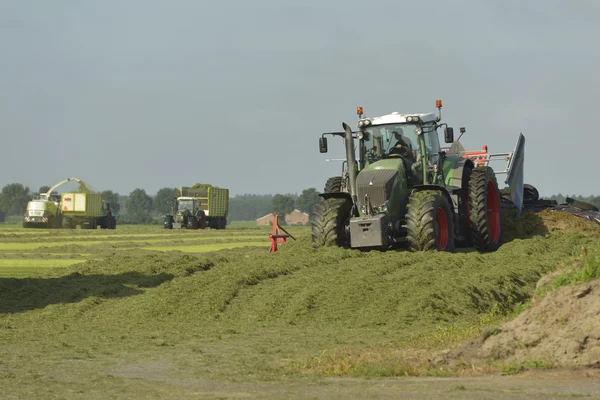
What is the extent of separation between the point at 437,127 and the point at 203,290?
8.37 metres

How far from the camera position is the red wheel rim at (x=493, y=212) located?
22.8 m

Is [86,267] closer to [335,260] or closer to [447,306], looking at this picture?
[335,260]

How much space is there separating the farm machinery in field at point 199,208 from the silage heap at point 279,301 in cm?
4424

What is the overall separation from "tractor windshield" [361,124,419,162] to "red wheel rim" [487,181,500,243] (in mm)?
2895

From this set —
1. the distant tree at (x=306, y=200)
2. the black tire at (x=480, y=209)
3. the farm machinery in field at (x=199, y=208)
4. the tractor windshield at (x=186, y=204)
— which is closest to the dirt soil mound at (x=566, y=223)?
the black tire at (x=480, y=209)

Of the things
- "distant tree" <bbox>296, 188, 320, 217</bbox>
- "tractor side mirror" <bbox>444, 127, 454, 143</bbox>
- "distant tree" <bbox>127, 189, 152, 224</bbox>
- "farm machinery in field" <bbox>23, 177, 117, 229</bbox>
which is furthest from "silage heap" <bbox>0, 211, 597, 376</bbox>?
"distant tree" <bbox>127, 189, 152, 224</bbox>

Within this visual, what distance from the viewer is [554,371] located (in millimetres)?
9000

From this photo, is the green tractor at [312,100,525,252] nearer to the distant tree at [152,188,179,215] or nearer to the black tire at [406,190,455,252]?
the black tire at [406,190,455,252]

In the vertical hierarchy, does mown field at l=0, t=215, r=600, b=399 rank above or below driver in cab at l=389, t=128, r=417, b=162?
below

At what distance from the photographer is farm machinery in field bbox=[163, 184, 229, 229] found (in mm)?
63469

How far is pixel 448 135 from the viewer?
2092cm

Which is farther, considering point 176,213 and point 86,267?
point 176,213

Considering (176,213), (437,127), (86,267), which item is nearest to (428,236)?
(437,127)

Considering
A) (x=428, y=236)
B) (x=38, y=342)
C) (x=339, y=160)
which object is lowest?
(x=38, y=342)
